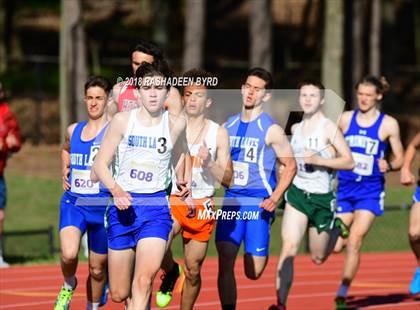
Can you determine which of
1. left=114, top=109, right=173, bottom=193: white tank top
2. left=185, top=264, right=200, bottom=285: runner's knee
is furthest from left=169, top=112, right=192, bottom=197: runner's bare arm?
left=185, top=264, right=200, bottom=285: runner's knee

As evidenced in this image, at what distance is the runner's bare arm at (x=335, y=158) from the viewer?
37.1ft

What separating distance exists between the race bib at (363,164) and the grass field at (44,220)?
19.9 feet

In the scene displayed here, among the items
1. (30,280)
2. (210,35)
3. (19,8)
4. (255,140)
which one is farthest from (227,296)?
(210,35)

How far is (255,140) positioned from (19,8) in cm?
3169

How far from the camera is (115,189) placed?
8734mm

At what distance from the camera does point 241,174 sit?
10.5 meters

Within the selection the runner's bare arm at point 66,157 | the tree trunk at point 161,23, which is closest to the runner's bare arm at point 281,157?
the runner's bare arm at point 66,157

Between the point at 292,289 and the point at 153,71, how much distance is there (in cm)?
579

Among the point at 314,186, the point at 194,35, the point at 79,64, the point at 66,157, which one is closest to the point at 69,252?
the point at 66,157

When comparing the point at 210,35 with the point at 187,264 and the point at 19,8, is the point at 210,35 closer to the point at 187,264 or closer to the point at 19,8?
the point at 19,8

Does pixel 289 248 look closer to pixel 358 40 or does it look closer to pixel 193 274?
pixel 193 274

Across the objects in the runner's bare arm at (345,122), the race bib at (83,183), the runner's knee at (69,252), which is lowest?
the runner's knee at (69,252)

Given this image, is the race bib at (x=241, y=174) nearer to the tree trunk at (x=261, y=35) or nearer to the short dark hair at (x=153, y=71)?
the short dark hair at (x=153, y=71)

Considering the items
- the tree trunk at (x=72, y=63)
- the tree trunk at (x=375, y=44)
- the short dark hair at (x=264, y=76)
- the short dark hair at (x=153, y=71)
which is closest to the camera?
the short dark hair at (x=153, y=71)
